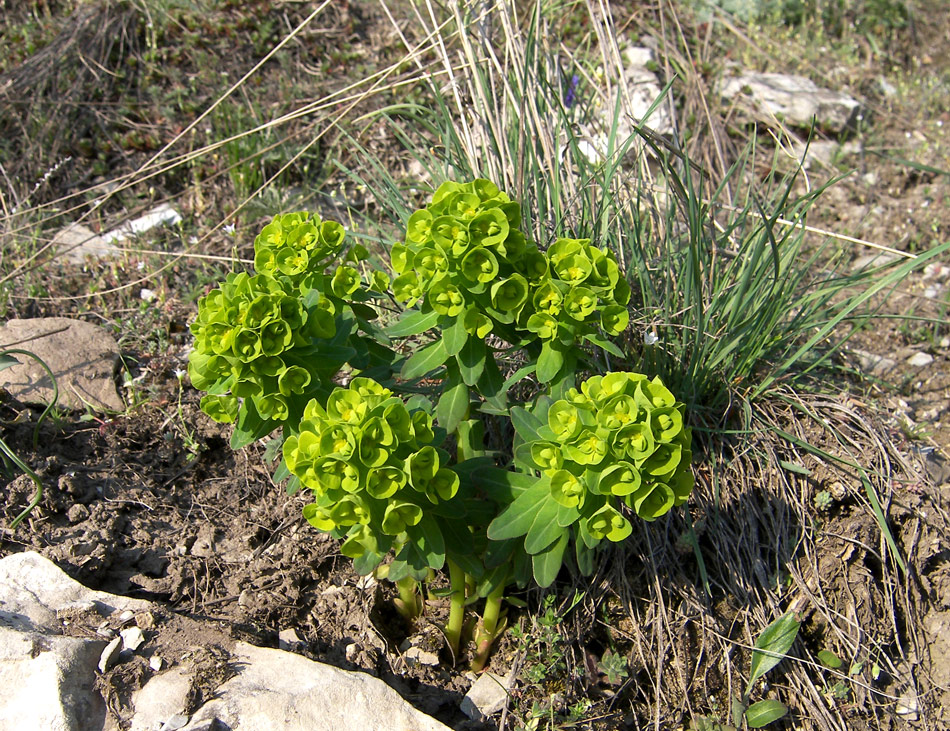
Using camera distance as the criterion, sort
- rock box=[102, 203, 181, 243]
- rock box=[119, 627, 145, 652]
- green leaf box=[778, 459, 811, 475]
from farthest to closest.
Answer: rock box=[102, 203, 181, 243] < green leaf box=[778, 459, 811, 475] < rock box=[119, 627, 145, 652]

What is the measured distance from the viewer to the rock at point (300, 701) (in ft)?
5.78

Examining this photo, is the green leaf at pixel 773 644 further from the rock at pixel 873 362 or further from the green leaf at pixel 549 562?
the rock at pixel 873 362

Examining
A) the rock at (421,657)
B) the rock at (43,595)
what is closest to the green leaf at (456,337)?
the rock at (421,657)

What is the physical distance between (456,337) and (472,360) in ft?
0.31

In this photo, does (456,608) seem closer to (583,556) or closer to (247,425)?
(583,556)

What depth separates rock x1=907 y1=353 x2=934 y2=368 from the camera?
319 cm

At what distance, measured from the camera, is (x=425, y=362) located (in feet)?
6.17

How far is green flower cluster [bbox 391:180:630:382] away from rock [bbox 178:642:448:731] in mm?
878

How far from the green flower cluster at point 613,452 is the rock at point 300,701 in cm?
66

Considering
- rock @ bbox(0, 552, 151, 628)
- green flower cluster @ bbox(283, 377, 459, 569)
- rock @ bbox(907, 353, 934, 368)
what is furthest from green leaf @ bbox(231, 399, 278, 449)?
rock @ bbox(907, 353, 934, 368)

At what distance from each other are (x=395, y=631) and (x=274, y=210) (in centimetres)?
197

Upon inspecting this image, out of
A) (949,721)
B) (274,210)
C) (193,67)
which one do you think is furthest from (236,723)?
(193,67)

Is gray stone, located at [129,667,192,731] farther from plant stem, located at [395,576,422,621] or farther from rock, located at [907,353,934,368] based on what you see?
rock, located at [907,353,934,368]

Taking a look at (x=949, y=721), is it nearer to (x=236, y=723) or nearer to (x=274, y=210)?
(x=236, y=723)
